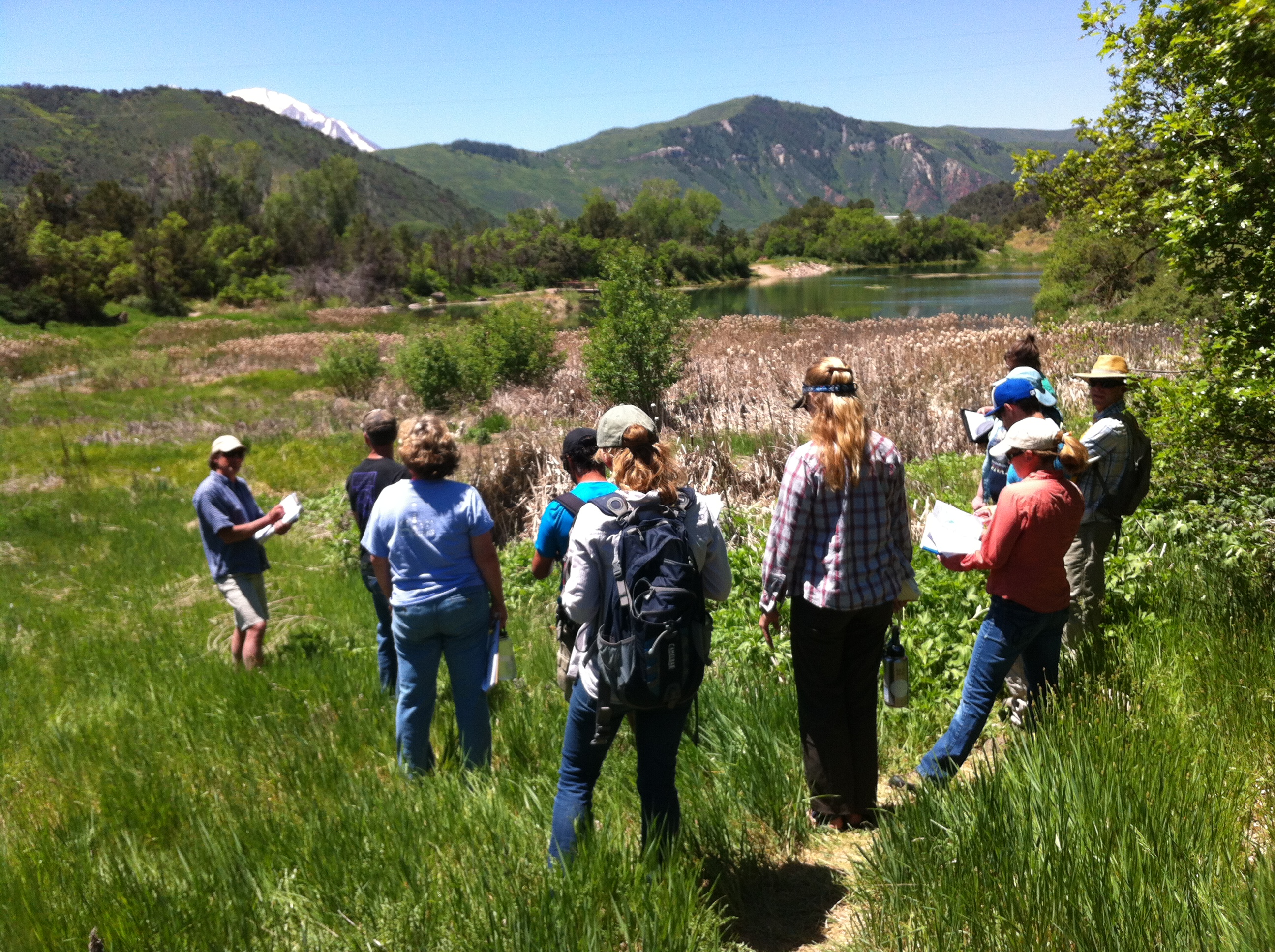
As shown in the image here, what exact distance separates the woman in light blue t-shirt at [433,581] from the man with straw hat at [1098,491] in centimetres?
280

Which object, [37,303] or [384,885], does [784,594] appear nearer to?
[384,885]

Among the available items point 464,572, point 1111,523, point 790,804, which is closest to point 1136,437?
point 1111,523

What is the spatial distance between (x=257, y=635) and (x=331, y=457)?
1114 cm

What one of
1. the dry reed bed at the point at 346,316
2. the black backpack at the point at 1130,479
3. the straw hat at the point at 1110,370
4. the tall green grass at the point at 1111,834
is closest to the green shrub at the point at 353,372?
the straw hat at the point at 1110,370

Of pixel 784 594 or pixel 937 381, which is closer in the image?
pixel 784 594

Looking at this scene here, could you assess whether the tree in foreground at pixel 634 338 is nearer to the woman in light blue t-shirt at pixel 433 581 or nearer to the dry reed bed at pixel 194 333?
the woman in light blue t-shirt at pixel 433 581

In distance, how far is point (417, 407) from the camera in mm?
20922

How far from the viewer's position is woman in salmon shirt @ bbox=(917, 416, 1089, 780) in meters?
3.43

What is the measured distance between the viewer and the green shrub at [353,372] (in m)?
26.5

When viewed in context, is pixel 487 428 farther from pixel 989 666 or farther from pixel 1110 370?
pixel 989 666

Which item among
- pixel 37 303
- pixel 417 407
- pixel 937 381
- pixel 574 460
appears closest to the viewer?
pixel 574 460

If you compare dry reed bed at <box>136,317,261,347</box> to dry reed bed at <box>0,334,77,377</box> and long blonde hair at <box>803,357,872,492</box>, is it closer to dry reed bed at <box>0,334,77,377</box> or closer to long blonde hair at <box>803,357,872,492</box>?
dry reed bed at <box>0,334,77,377</box>

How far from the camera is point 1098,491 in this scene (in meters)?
4.20

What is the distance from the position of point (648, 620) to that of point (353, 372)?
25.6m
